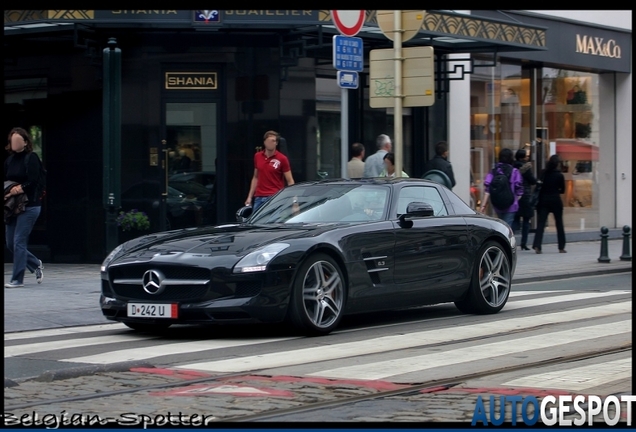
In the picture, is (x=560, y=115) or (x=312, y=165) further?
(x=560, y=115)

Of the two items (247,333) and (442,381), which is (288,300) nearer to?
(247,333)

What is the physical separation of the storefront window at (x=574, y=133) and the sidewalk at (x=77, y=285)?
3.78 meters

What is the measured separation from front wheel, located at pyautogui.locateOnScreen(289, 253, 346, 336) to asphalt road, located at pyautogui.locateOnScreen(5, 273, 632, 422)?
0.16m

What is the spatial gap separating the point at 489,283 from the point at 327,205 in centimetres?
199

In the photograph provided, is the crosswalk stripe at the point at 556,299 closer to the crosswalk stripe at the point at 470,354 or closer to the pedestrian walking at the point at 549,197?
the crosswalk stripe at the point at 470,354

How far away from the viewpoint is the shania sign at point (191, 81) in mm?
18188

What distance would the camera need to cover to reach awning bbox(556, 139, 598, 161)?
26.7 metres

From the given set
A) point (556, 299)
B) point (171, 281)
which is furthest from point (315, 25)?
point (171, 281)

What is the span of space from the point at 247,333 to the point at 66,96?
32.7ft

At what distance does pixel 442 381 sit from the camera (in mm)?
6914

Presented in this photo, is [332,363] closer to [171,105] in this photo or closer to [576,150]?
[171,105]

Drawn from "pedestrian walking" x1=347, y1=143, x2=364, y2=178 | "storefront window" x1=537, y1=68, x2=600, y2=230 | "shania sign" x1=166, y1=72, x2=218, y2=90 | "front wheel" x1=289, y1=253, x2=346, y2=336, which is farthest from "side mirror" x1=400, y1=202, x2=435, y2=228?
"storefront window" x1=537, y1=68, x2=600, y2=230

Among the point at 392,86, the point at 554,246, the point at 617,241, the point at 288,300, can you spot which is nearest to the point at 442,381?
the point at 288,300

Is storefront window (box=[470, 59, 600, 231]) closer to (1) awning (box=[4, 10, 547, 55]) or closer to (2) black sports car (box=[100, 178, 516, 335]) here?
(1) awning (box=[4, 10, 547, 55])
